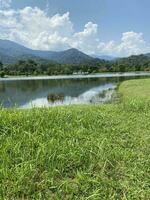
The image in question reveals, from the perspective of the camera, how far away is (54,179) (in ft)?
18.8

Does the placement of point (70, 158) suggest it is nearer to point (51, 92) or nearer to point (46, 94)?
point (46, 94)

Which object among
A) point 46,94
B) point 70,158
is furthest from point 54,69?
point 70,158

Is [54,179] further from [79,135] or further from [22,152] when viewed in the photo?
[79,135]

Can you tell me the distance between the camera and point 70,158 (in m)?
6.29

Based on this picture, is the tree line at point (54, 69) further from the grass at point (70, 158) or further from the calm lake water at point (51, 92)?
the grass at point (70, 158)

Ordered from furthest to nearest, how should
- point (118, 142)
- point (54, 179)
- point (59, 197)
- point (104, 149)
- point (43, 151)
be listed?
1. point (118, 142)
2. point (104, 149)
3. point (43, 151)
4. point (54, 179)
5. point (59, 197)

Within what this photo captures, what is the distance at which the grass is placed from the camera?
210 inches

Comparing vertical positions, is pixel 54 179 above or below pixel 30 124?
below

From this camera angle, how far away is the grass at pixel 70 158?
5.34m

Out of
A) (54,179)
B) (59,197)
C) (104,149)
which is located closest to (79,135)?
(104,149)

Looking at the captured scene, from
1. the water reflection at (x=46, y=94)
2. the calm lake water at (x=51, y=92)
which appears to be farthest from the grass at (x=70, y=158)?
the water reflection at (x=46, y=94)

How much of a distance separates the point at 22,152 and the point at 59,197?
1.62m

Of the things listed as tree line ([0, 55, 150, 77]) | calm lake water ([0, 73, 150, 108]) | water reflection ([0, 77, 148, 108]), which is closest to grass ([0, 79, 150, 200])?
calm lake water ([0, 73, 150, 108])

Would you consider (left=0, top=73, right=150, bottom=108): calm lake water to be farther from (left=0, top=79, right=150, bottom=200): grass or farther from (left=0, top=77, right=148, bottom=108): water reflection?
(left=0, top=79, right=150, bottom=200): grass
